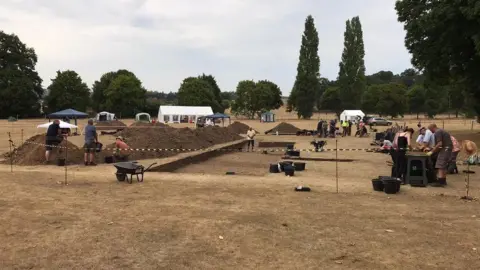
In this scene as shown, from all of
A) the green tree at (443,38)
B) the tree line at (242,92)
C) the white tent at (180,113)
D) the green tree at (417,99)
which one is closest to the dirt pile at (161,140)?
the green tree at (443,38)

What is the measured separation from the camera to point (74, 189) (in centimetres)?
1028

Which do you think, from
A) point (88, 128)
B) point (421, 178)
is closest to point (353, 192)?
point (421, 178)

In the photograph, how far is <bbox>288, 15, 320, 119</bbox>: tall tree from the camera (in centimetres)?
8462

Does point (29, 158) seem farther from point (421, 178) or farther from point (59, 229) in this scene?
point (421, 178)

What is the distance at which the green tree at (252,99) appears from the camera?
9119cm

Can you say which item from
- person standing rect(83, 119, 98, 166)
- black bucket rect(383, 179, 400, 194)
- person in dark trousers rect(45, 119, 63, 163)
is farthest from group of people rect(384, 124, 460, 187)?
person in dark trousers rect(45, 119, 63, 163)

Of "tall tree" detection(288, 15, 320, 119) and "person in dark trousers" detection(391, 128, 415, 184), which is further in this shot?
"tall tree" detection(288, 15, 320, 119)

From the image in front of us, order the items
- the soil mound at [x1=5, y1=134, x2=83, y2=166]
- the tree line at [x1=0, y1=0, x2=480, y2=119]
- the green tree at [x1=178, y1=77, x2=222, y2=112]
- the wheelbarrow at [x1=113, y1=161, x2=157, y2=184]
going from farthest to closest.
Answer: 1. the green tree at [x1=178, y1=77, x2=222, y2=112]
2. the tree line at [x1=0, y1=0, x2=480, y2=119]
3. the soil mound at [x1=5, y1=134, x2=83, y2=166]
4. the wheelbarrow at [x1=113, y1=161, x2=157, y2=184]

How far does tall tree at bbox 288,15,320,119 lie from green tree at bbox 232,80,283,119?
7.85 m

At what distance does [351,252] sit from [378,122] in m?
58.7

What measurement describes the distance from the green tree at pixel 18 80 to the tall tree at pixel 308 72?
160 ft

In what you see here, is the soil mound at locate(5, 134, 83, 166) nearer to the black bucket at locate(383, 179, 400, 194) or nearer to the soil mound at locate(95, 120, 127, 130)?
the black bucket at locate(383, 179, 400, 194)

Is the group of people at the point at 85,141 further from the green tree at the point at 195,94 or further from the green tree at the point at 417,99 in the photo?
the green tree at the point at 417,99

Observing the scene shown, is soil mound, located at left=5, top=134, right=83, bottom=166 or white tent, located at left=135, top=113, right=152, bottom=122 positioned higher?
white tent, located at left=135, top=113, right=152, bottom=122
